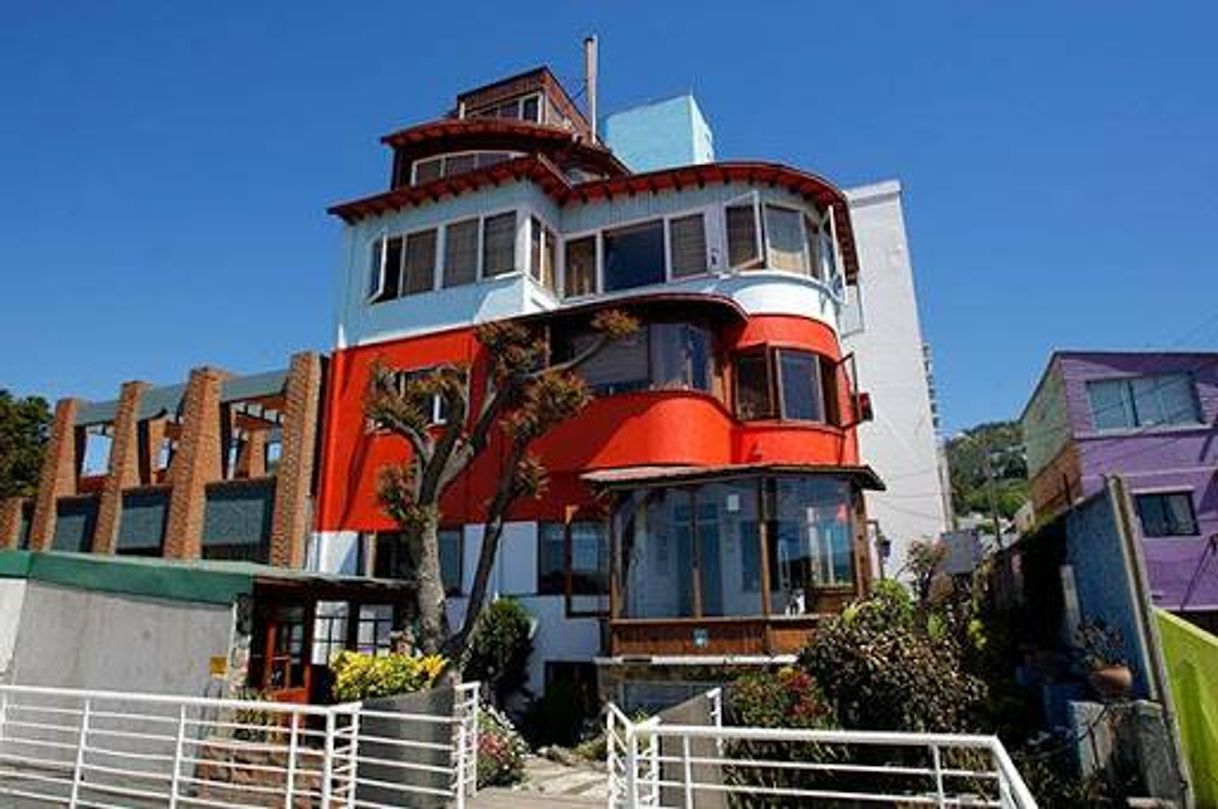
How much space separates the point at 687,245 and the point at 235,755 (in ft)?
50.3

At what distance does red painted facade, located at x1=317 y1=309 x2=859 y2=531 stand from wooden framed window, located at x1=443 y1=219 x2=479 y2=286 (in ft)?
5.22

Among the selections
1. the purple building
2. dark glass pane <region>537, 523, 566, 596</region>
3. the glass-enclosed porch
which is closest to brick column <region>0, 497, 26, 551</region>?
dark glass pane <region>537, 523, 566, 596</region>

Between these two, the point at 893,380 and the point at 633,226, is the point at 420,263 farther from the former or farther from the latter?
the point at 893,380

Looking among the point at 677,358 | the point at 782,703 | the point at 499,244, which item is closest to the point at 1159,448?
the point at 677,358

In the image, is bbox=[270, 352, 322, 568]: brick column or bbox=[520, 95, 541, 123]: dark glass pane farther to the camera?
bbox=[520, 95, 541, 123]: dark glass pane

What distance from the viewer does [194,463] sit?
22156mm

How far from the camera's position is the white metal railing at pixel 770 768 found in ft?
21.2

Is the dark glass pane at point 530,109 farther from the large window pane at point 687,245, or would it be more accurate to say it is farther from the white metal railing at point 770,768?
the white metal railing at point 770,768

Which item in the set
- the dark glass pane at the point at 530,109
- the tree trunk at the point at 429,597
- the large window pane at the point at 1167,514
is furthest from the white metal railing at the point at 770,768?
the dark glass pane at the point at 530,109

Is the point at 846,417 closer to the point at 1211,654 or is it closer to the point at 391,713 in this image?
the point at 1211,654

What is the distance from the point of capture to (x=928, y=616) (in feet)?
45.8

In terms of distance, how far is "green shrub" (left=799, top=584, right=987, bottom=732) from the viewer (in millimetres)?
10883

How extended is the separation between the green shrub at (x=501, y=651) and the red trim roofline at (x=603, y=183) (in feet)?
37.0

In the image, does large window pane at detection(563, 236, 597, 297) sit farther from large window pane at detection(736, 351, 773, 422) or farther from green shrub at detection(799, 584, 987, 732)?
green shrub at detection(799, 584, 987, 732)
